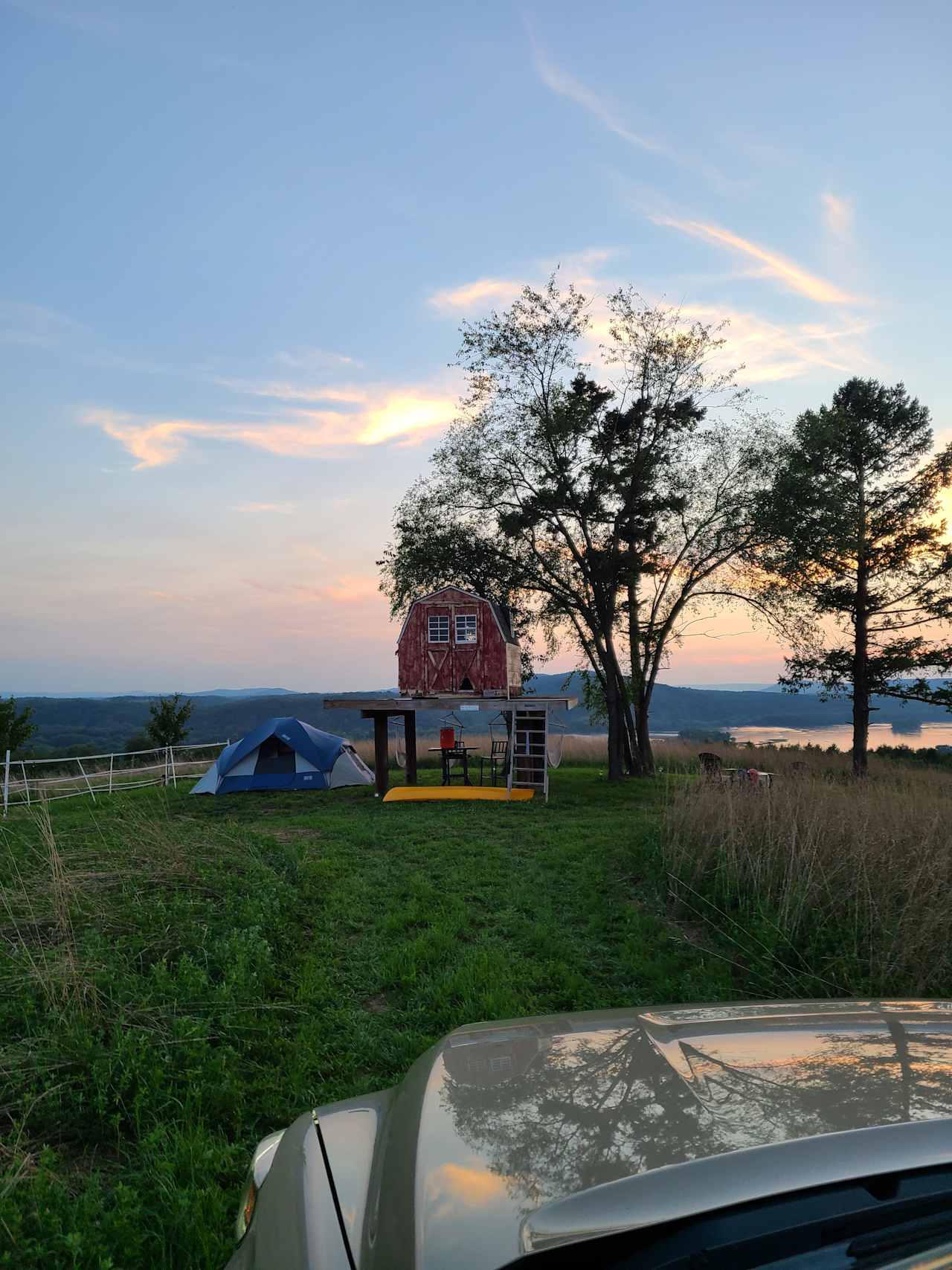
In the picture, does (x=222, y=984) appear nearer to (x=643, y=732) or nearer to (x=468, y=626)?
(x=468, y=626)

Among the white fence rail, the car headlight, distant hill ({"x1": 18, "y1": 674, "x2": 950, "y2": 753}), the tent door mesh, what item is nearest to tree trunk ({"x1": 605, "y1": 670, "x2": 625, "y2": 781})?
the tent door mesh

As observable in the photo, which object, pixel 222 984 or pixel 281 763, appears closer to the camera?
pixel 222 984

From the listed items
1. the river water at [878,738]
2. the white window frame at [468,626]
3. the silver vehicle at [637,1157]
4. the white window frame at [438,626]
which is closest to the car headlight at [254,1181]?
the silver vehicle at [637,1157]

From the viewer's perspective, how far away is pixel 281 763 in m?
21.7

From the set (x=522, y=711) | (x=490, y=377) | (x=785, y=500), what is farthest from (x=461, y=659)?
(x=785, y=500)

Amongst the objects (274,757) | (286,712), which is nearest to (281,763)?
(274,757)

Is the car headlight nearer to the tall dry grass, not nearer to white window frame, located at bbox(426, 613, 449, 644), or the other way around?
the tall dry grass

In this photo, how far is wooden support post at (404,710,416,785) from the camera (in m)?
21.2

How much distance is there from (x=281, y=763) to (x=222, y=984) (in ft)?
55.5

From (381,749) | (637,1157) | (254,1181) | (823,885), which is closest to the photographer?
(637,1157)

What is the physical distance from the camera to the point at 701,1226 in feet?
4.55

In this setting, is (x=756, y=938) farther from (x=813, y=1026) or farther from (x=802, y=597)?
(x=802, y=597)

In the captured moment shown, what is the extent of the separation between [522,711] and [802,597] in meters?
11.1

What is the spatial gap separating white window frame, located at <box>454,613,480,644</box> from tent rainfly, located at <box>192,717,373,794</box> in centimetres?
528
